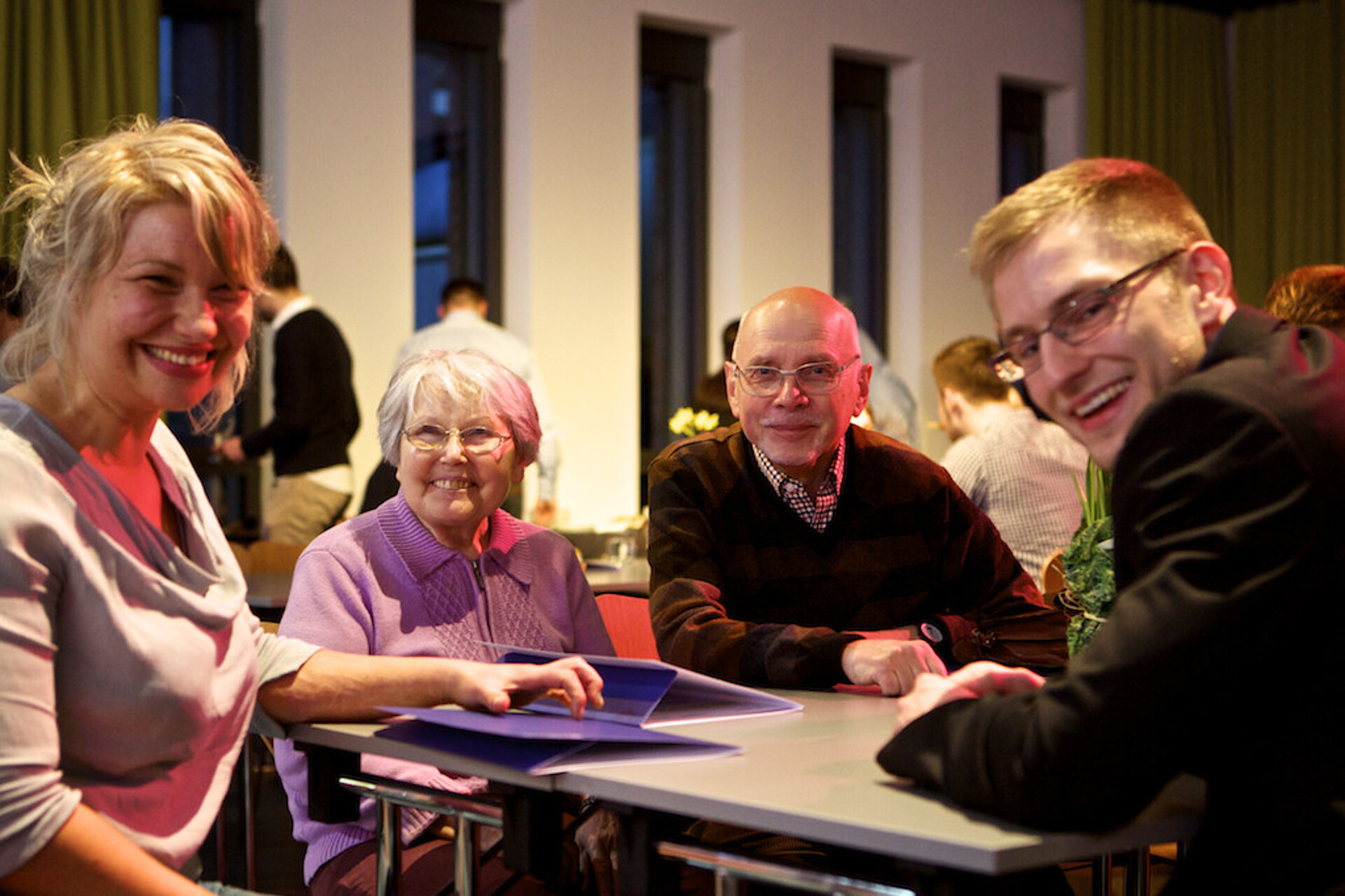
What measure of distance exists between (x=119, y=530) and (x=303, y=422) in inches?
181

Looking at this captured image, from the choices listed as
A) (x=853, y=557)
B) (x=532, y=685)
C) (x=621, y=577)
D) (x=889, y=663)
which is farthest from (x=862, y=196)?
(x=532, y=685)

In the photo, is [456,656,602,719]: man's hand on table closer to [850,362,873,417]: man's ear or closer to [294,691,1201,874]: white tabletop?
[294,691,1201,874]: white tabletop

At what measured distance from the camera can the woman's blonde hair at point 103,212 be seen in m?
1.53

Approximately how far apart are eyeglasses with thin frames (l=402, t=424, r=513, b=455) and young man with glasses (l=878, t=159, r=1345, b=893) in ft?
3.86

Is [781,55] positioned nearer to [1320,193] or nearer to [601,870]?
[1320,193]

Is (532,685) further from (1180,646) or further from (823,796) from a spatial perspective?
(1180,646)

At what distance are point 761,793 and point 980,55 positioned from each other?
8.25m

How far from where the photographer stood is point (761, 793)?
4.71 feet

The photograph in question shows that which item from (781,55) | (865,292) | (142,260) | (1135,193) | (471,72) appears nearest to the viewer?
(1135,193)

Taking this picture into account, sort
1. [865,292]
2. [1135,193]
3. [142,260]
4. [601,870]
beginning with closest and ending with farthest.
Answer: [1135,193] → [142,260] → [601,870] → [865,292]

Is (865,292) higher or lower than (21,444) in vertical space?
higher

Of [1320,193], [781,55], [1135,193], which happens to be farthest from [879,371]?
[1135,193]

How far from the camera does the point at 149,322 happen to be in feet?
5.06

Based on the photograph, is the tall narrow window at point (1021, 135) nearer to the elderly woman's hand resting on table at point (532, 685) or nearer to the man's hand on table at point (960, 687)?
the elderly woman's hand resting on table at point (532, 685)
